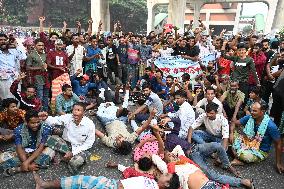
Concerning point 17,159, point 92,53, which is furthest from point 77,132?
point 92,53

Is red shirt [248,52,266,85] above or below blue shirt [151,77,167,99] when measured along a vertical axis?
above

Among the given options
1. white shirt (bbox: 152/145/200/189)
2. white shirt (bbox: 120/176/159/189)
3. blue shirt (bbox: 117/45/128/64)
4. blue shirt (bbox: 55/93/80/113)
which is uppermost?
blue shirt (bbox: 117/45/128/64)

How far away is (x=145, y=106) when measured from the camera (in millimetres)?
6199

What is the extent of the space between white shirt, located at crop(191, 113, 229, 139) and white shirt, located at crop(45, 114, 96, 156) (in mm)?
1820

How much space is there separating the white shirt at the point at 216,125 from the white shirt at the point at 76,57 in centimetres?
363

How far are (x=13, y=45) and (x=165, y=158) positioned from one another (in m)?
4.06

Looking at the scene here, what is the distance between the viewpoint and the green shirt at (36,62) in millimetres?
5840

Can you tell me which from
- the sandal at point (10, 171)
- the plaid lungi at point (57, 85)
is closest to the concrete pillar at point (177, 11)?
the plaid lungi at point (57, 85)

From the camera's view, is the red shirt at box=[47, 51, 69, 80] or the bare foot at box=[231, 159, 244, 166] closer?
the bare foot at box=[231, 159, 244, 166]

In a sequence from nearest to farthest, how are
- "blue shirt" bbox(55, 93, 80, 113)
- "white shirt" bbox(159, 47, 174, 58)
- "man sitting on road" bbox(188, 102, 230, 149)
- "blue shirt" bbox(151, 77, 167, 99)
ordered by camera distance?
"man sitting on road" bbox(188, 102, 230, 149) → "blue shirt" bbox(55, 93, 80, 113) → "blue shirt" bbox(151, 77, 167, 99) → "white shirt" bbox(159, 47, 174, 58)

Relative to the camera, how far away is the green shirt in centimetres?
584

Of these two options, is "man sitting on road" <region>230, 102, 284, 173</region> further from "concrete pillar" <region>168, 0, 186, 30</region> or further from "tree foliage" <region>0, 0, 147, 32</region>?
"tree foliage" <region>0, 0, 147, 32</region>

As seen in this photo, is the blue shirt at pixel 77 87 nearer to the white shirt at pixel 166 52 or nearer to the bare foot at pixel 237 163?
the white shirt at pixel 166 52

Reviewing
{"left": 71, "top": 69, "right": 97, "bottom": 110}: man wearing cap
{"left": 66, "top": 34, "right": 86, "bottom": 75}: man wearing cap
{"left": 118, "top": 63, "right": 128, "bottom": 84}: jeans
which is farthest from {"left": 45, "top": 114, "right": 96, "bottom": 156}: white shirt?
{"left": 118, "top": 63, "right": 128, "bottom": 84}: jeans
